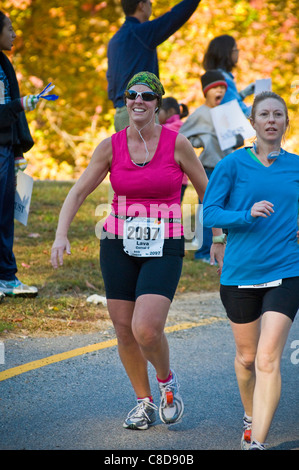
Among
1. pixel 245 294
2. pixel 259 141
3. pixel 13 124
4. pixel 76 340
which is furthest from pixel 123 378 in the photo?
pixel 13 124

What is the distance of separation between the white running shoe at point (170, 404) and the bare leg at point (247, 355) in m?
0.48

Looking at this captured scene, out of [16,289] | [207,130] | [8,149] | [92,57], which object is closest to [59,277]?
[16,289]

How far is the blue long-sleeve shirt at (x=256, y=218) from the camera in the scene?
384cm

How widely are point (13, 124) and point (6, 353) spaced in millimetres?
2168

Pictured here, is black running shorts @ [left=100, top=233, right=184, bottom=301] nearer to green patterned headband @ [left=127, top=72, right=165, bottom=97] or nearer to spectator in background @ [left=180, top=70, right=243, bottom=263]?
green patterned headband @ [left=127, top=72, right=165, bottom=97]

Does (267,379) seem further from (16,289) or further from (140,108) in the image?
(16,289)

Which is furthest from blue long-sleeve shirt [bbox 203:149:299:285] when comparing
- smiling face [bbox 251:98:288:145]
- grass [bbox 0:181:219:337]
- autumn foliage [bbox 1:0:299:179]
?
autumn foliage [bbox 1:0:299:179]

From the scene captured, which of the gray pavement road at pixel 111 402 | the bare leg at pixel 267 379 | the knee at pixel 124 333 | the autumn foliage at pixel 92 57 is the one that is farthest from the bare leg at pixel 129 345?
the autumn foliage at pixel 92 57

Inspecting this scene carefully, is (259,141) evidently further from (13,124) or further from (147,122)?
(13,124)

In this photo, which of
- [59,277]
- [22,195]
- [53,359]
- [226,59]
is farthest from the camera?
[226,59]

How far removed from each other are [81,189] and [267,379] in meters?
1.51

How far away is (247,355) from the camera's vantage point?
3922 millimetres

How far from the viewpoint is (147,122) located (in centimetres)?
436

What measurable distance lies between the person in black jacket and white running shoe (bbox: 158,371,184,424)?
269 centimetres
